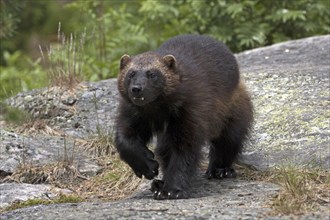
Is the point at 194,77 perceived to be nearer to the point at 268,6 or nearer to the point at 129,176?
the point at 129,176

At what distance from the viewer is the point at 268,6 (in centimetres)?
1045

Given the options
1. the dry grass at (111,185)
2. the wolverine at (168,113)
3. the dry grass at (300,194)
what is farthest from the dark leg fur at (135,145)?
the dry grass at (300,194)

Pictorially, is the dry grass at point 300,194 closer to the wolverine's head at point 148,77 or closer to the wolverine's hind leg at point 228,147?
the wolverine's hind leg at point 228,147

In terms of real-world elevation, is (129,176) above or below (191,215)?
below

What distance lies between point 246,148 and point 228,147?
1.23 feet

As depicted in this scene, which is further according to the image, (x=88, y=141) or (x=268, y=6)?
(x=268, y=6)

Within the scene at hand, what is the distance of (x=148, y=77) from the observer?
18.2 feet

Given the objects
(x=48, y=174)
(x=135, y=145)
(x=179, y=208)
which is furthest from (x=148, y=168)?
(x=48, y=174)

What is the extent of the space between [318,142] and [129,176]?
5.02 feet

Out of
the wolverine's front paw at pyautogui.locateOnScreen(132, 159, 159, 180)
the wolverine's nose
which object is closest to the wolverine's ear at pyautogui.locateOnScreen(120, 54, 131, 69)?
the wolverine's nose

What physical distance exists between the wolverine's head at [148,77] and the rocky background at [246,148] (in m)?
0.69

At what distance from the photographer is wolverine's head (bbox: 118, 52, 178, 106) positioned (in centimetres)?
545

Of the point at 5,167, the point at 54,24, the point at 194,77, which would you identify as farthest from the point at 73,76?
the point at 54,24

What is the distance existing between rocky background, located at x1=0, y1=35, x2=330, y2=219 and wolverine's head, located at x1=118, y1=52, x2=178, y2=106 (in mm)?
695
